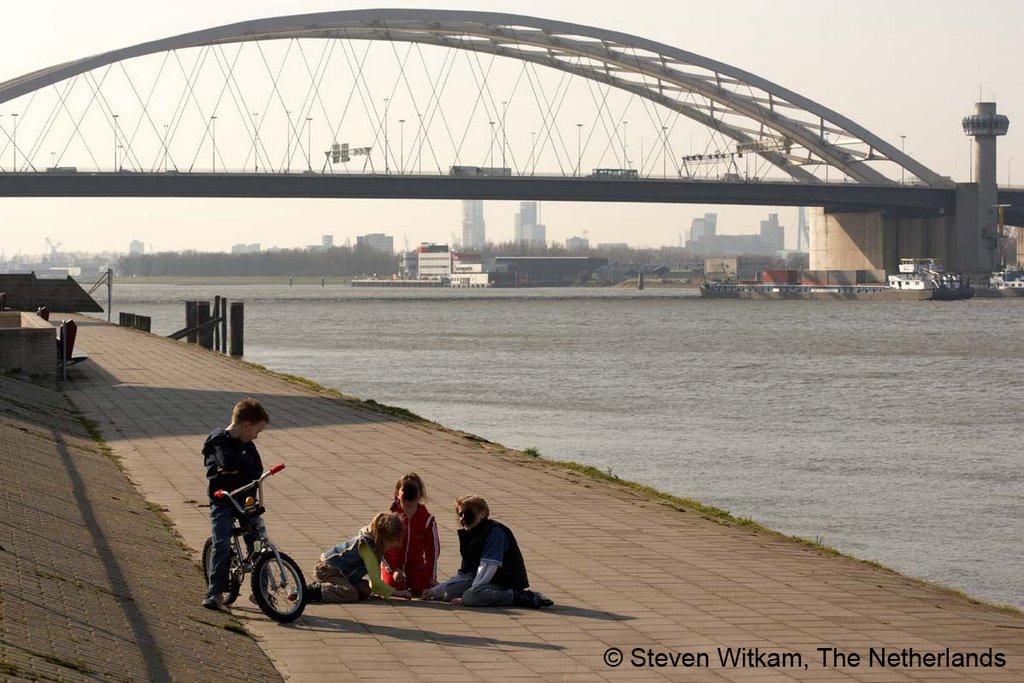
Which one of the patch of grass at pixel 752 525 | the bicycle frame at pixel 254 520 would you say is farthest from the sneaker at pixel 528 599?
the patch of grass at pixel 752 525

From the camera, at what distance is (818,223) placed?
138m

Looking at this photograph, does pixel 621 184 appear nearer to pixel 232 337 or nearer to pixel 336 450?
pixel 232 337

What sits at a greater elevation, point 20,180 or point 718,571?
point 20,180

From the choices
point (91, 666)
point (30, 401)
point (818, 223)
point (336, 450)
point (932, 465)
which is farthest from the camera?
point (818, 223)

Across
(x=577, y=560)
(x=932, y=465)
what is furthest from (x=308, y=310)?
(x=577, y=560)

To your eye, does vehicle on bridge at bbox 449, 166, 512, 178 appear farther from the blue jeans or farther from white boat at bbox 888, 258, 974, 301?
the blue jeans

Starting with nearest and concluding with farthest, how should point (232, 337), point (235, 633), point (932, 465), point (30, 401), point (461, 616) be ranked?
point (235, 633), point (461, 616), point (30, 401), point (932, 465), point (232, 337)

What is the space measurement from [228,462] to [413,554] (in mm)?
1570

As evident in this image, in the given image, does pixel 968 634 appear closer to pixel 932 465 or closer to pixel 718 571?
pixel 718 571

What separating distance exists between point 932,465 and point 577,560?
15.0 metres

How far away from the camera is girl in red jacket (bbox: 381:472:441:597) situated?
10367 mm

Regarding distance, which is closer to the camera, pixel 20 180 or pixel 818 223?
pixel 20 180

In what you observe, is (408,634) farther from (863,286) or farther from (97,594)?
(863,286)

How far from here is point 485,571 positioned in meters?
10.1
